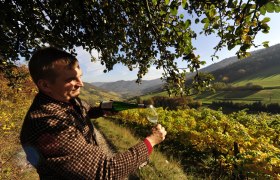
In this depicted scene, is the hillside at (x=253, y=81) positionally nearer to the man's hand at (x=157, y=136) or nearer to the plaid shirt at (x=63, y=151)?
the man's hand at (x=157, y=136)

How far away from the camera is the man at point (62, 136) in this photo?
2141mm

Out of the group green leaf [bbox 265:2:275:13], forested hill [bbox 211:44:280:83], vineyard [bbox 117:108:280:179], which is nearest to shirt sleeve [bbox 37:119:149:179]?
green leaf [bbox 265:2:275:13]

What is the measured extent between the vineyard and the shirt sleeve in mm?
4740

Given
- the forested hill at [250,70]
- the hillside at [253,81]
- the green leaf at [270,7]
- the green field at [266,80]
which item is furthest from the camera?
the forested hill at [250,70]

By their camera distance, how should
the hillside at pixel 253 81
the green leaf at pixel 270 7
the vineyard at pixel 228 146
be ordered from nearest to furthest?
the green leaf at pixel 270 7 → the vineyard at pixel 228 146 → the hillside at pixel 253 81

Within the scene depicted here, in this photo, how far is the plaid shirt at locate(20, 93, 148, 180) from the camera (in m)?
2.12

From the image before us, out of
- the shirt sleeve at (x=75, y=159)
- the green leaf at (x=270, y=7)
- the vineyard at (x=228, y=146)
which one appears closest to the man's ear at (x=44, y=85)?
the shirt sleeve at (x=75, y=159)

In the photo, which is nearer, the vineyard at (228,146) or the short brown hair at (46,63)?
the short brown hair at (46,63)

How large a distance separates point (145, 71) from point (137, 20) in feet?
5.72

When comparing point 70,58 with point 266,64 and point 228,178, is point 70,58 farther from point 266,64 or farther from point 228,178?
point 266,64

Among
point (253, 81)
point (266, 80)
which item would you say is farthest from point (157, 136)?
point (253, 81)

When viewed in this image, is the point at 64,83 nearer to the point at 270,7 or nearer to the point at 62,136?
the point at 62,136

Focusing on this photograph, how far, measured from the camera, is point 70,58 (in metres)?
2.64

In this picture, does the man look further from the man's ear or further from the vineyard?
the vineyard
